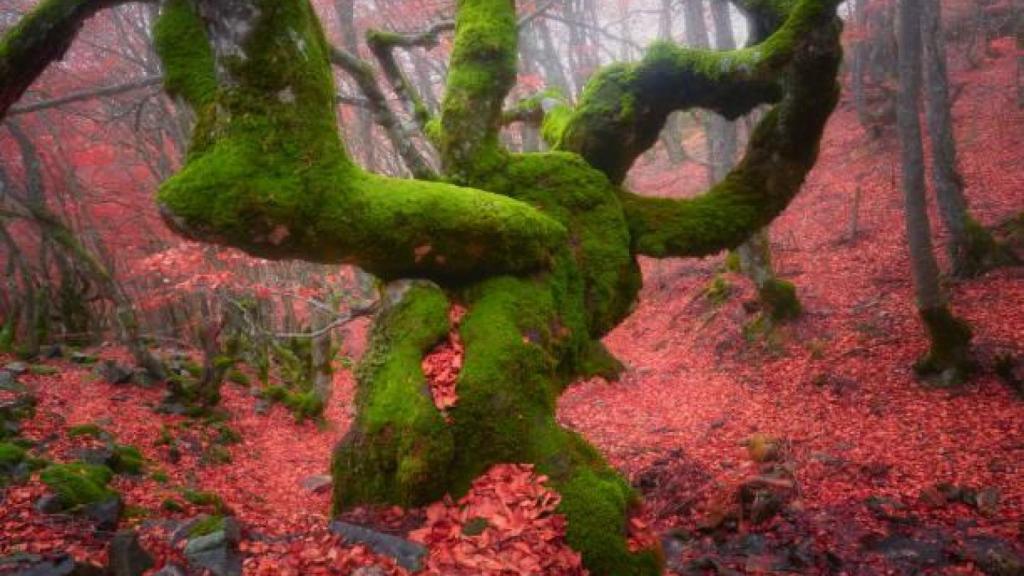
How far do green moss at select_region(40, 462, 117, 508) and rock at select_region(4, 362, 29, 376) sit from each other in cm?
503

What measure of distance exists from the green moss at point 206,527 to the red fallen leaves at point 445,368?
63.5 inches

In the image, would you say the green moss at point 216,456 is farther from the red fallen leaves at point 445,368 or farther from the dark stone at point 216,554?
the red fallen leaves at point 445,368

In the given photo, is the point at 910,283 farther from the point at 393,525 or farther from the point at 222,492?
the point at 222,492

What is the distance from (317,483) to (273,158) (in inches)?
229

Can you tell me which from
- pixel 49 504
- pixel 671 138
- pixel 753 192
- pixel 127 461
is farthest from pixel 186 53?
pixel 671 138

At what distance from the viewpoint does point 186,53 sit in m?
3.53

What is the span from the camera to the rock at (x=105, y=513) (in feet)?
15.2

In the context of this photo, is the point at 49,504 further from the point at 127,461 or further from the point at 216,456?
the point at 216,456

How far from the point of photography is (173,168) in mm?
15961

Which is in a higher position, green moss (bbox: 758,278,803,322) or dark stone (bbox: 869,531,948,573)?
green moss (bbox: 758,278,803,322)

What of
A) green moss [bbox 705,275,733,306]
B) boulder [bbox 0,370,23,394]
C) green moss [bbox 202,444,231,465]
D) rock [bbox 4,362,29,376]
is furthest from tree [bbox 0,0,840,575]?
rock [bbox 4,362,29,376]

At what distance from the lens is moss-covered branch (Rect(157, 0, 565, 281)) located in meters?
3.32

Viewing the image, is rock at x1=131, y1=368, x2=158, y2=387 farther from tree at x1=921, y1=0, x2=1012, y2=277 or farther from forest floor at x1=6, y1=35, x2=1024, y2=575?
tree at x1=921, y1=0, x2=1012, y2=277

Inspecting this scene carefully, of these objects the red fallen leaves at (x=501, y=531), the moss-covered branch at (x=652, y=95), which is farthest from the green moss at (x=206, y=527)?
the moss-covered branch at (x=652, y=95)
